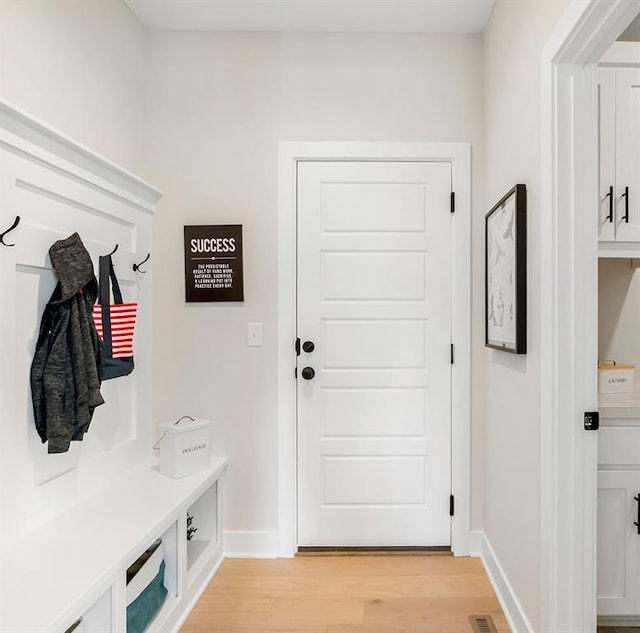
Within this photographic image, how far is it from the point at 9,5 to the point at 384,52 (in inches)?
64.1

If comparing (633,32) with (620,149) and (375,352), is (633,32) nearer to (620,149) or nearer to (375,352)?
(620,149)

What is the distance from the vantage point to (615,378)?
1.73 metres

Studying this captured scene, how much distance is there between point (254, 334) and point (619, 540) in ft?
5.74

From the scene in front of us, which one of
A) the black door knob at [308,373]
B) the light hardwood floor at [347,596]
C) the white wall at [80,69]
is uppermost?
the white wall at [80,69]

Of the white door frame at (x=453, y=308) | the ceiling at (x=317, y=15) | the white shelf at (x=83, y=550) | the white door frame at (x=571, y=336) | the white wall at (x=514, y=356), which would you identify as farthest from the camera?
the white door frame at (x=453, y=308)

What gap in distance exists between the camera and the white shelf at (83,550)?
3.62ft

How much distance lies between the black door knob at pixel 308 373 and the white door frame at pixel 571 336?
45.6 inches

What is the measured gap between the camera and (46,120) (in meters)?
1.60

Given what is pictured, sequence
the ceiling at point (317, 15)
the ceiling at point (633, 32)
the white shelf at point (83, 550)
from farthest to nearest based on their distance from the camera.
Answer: the ceiling at point (317, 15) → the ceiling at point (633, 32) → the white shelf at point (83, 550)

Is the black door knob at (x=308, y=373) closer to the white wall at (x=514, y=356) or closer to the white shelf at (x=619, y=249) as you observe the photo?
the white wall at (x=514, y=356)

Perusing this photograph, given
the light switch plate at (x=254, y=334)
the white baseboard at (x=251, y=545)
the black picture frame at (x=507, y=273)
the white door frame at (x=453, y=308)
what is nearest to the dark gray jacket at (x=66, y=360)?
the light switch plate at (x=254, y=334)

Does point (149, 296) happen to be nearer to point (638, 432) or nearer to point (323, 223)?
point (323, 223)

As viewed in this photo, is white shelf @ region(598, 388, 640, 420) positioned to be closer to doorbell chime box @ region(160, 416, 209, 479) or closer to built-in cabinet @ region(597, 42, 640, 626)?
built-in cabinet @ region(597, 42, 640, 626)

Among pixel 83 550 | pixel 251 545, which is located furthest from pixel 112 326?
pixel 251 545
